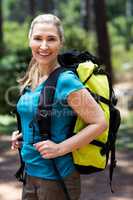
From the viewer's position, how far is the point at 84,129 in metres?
2.51

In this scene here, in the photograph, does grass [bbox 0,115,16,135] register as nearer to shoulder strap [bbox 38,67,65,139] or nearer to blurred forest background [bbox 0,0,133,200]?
blurred forest background [bbox 0,0,133,200]

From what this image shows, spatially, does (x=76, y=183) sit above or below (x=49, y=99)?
below

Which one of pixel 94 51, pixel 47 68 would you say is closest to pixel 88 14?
pixel 94 51

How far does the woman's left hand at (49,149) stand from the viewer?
8.18 ft

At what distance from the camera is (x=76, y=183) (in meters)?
2.64

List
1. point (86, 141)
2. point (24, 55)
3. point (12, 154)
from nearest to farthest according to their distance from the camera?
point (86, 141) < point (12, 154) < point (24, 55)

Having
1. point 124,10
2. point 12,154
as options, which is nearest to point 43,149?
point 12,154

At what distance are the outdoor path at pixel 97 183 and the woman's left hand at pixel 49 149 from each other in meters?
2.25

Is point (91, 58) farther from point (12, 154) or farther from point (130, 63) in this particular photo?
point (130, 63)

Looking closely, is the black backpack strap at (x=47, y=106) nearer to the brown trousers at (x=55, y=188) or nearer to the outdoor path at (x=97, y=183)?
the brown trousers at (x=55, y=188)

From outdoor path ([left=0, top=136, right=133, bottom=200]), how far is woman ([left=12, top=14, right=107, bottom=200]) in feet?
6.87

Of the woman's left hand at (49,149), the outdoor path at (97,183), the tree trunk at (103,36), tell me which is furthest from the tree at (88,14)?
the woman's left hand at (49,149)

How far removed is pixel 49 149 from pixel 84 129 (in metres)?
0.20

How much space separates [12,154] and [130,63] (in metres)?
17.9
